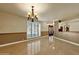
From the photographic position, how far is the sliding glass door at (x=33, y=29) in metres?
2.16

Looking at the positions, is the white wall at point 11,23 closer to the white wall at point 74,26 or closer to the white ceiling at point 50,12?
the white ceiling at point 50,12

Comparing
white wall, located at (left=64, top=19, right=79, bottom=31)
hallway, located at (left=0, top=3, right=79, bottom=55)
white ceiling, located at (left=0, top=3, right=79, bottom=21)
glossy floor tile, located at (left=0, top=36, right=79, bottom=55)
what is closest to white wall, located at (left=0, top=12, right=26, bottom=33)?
hallway, located at (left=0, top=3, right=79, bottom=55)

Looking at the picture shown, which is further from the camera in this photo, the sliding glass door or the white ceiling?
the sliding glass door

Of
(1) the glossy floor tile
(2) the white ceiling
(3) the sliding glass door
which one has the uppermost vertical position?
(2) the white ceiling

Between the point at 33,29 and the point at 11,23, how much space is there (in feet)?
1.32

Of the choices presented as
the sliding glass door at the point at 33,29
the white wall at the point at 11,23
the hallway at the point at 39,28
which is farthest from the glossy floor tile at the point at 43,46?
the white wall at the point at 11,23

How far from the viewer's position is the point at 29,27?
86.4 inches

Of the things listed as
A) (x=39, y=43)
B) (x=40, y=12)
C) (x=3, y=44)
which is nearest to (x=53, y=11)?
(x=40, y=12)

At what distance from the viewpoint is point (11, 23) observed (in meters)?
2.16

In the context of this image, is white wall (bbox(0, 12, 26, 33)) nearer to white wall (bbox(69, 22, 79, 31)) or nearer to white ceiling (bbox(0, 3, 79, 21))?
white ceiling (bbox(0, 3, 79, 21))

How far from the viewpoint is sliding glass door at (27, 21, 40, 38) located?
216 centimetres

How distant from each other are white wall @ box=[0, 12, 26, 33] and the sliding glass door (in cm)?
9

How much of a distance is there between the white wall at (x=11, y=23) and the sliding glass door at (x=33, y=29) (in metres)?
0.09
